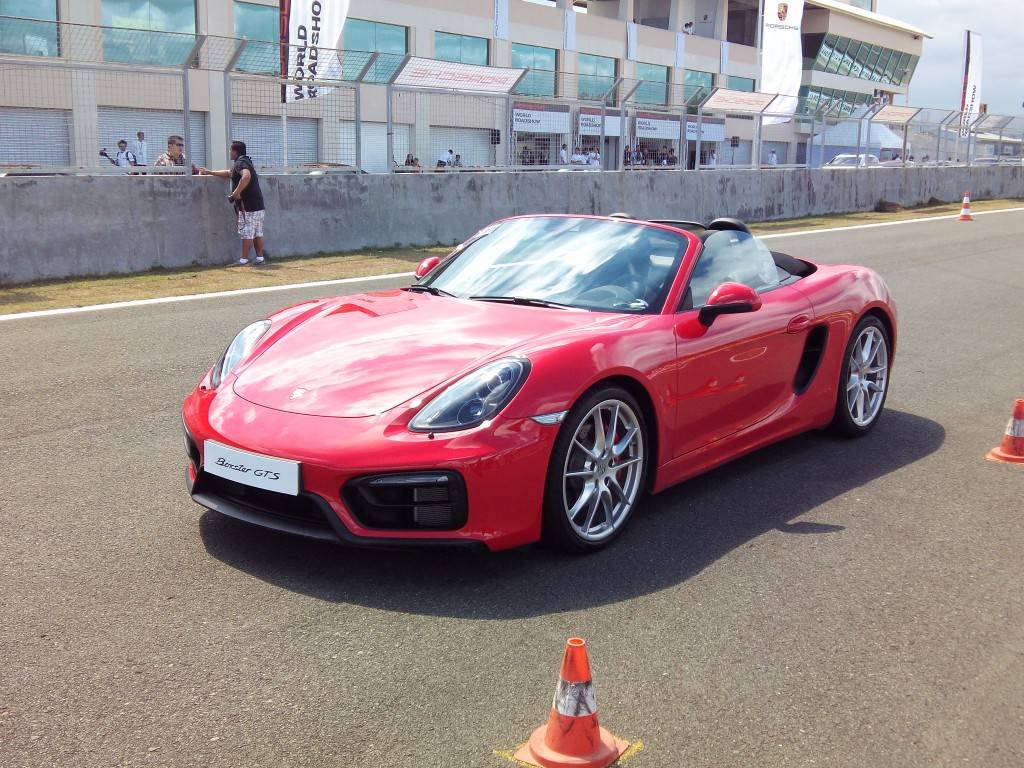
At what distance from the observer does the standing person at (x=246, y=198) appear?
42.8ft

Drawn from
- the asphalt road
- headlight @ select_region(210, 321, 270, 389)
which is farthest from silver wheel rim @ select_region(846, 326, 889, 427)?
headlight @ select_region(210, 321, 270, 389)

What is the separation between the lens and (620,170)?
19.8 m

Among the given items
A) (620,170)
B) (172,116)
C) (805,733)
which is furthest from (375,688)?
(620,170)

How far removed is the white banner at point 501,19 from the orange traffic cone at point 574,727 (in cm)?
4517

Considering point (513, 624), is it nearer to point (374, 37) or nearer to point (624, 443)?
point (624, 443)

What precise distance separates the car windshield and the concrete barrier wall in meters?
7.96

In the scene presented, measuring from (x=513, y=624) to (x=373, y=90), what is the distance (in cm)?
1208

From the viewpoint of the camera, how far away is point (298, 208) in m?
14.4

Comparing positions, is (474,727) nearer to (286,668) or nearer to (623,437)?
(286,668)

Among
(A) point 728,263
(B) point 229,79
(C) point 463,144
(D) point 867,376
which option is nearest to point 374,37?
(C) point 463,144

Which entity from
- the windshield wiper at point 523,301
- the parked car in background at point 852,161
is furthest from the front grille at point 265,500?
the parked car in background at point 852,161

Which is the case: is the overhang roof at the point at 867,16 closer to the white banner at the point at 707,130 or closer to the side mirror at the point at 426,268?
the white banner at the point at 707,130

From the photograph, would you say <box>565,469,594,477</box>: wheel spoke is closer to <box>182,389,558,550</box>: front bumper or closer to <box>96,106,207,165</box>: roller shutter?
<box>182,389,558,550</box>: front bumper

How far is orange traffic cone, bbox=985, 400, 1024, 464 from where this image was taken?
5.62 metres
